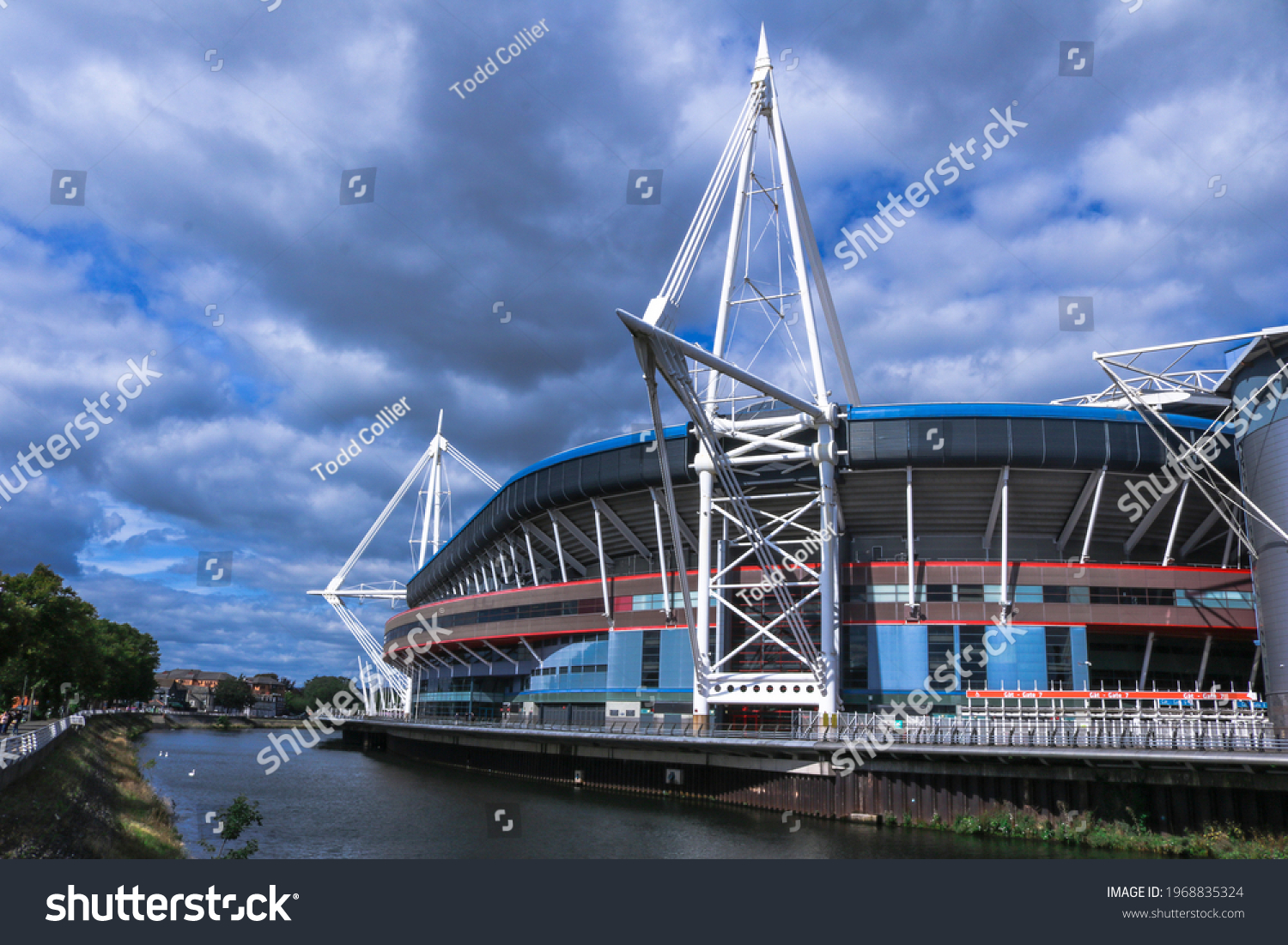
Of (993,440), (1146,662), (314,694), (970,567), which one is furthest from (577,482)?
(314,694)

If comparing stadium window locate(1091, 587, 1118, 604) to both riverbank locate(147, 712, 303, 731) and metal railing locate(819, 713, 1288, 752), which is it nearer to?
metal railing locate(819, 713, 1288, 752)

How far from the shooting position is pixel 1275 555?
41.2m

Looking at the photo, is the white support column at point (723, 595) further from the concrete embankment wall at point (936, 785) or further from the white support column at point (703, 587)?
the concrete embankment wall at point (936, 785)

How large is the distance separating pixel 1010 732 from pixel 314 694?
172 meters

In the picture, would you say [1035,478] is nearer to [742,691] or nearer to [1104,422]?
[1104,422]

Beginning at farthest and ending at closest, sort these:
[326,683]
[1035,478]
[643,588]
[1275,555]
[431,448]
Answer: [326,683] → [431,448] → [643,588] → [1035,478] → [1275,555]

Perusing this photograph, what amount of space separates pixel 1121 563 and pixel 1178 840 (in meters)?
23.7

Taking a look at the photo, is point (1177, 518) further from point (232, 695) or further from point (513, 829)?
point (232, 695)

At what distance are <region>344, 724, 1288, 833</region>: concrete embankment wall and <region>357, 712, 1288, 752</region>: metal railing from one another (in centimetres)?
80

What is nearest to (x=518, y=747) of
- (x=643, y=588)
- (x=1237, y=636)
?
(x=643, y=588)

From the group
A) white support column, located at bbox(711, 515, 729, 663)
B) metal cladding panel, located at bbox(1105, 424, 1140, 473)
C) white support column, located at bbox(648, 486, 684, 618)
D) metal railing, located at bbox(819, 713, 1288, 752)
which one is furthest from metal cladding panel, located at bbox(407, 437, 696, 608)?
metal cladding panel, located at bbox(1105, 424, 1140, 473)

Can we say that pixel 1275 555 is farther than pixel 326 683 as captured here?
No

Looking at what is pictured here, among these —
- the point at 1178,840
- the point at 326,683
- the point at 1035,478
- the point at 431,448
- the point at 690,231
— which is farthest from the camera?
the point at 326,683

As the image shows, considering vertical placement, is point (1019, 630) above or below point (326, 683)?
above
